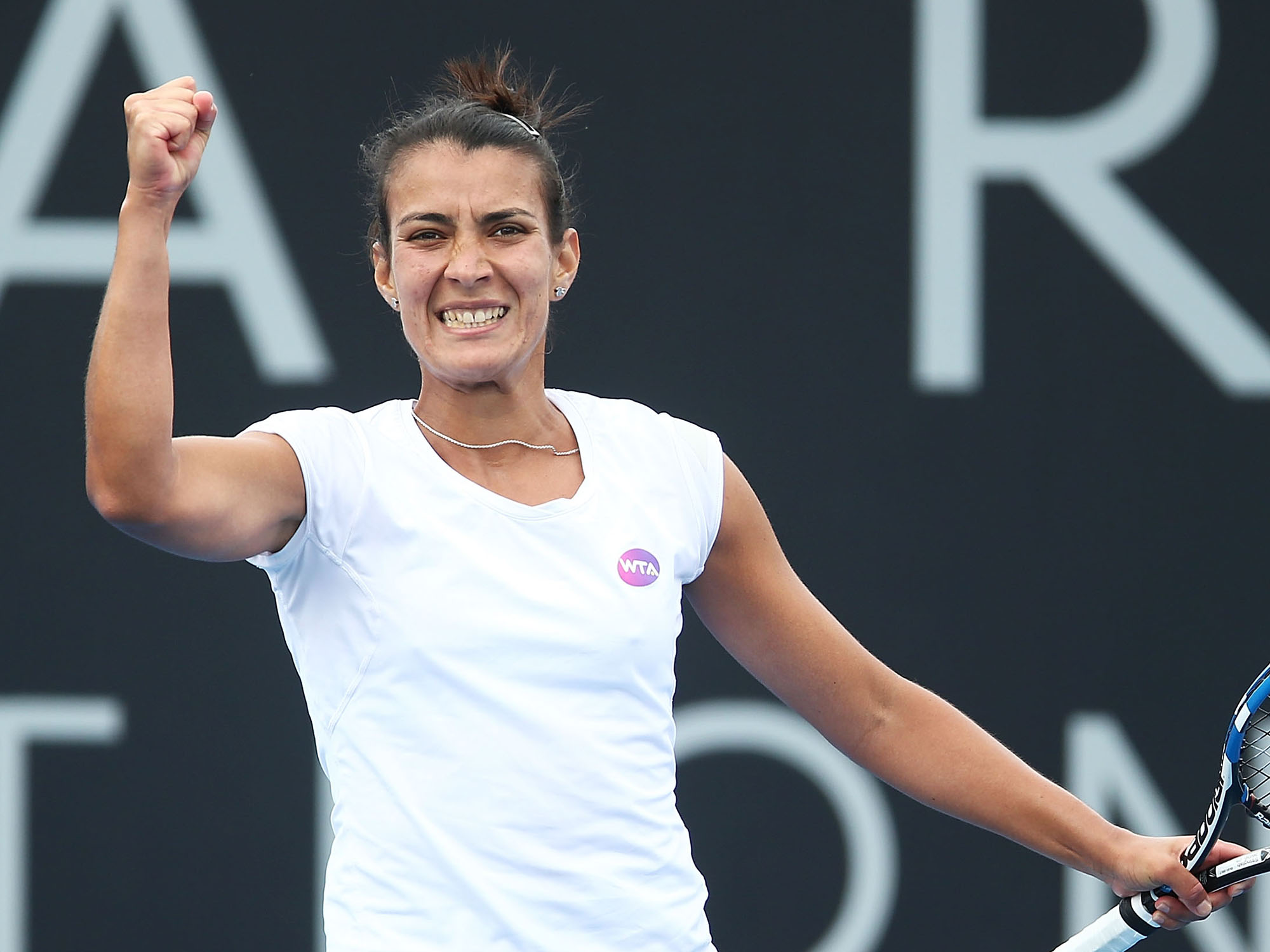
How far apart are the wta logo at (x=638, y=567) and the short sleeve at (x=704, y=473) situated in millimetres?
128

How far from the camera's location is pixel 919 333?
3.35m

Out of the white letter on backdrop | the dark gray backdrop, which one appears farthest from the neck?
the white letter on backdrop

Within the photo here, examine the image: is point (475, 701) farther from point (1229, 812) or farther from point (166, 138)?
point (1229, 812)

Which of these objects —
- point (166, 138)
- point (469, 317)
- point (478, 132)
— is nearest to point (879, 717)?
point (469, 317)

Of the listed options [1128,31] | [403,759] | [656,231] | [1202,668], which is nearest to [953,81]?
[1128,31]

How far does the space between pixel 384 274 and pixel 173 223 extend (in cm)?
145

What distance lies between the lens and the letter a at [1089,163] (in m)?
3.33

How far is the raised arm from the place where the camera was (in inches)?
64.2

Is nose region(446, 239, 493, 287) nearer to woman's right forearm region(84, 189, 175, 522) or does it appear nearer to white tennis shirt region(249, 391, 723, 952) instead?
white tennis shirt region(249, 391, 723, 952)

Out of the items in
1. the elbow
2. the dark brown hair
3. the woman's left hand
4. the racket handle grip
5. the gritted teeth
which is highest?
the dark brown hair

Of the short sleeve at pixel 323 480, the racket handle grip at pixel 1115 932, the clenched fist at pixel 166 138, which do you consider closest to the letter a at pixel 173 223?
the short sleeve at pixel 323 480

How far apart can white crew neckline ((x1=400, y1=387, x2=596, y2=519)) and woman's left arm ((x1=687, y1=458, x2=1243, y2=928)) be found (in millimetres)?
218

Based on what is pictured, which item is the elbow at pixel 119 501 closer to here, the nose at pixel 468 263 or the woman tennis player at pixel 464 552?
the woman tennis player at pixel 464 552

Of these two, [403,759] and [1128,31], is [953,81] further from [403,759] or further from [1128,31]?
→ [403,759]
